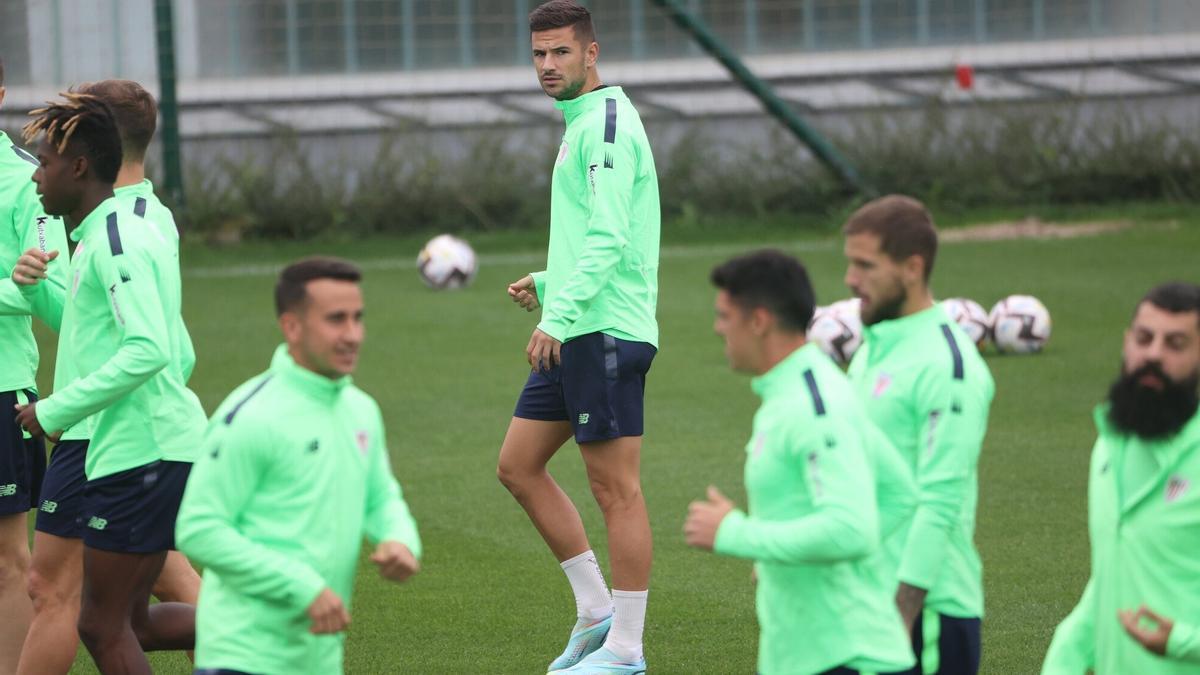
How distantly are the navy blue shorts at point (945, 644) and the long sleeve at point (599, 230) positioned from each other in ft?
7.34

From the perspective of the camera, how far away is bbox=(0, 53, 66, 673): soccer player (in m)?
6.13

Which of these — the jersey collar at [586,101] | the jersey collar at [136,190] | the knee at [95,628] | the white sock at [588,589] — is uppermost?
the jersey collar at [586,101]

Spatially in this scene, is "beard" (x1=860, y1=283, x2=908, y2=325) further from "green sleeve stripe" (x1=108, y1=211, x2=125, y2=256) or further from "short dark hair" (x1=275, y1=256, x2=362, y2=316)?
"green sleeve stripe" (x1=108, y1=211, x2=125, y2=256)

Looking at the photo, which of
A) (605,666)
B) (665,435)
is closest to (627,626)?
(605,666)

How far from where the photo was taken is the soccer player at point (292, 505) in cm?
404

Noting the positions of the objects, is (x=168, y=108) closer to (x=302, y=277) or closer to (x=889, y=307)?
(x=302, y=277)

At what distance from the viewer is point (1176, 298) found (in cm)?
396

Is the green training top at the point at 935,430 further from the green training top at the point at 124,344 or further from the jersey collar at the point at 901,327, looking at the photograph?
the green training top at the point at 124,344

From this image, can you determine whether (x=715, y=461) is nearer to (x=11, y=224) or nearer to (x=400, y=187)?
(x=11, y=224)

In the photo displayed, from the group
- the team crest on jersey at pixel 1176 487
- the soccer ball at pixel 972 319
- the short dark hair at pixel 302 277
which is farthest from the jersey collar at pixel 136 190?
the soccer ball at pixel 972 319

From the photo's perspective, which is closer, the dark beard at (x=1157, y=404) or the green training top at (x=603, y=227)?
the dark beard at (x=1157, y=404)

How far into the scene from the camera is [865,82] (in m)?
26.0

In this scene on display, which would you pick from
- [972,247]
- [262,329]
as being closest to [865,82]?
[972,247]

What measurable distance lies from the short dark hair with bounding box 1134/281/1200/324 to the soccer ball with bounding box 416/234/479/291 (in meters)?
15.2
